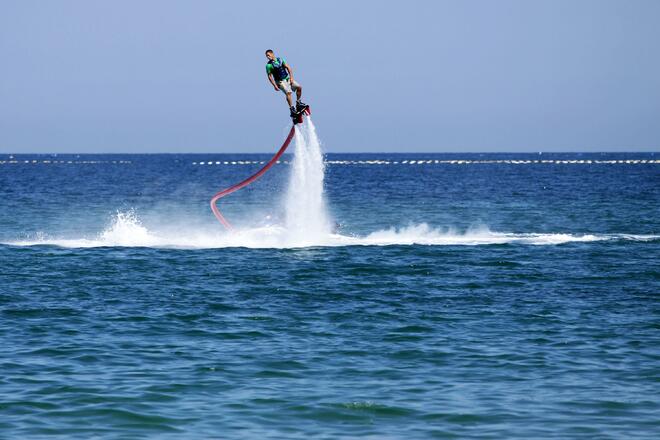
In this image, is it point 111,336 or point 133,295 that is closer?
point 111,336

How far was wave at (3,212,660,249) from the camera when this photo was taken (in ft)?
163

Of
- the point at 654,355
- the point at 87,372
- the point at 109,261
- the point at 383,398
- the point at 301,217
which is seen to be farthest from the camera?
the point at 301,217

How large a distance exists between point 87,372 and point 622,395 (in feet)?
36.0

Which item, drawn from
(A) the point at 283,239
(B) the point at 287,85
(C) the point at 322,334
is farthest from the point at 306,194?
(C) the point at 322,334

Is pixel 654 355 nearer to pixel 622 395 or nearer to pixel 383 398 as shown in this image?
pixel 622 395

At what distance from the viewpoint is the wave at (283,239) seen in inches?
1957

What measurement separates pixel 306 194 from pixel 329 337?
22.9 metres

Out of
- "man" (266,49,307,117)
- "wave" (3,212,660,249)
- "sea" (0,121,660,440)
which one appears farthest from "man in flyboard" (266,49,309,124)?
"wave" (3,212,660,249)

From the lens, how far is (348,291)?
33.9 meters

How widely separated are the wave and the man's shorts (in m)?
11.9

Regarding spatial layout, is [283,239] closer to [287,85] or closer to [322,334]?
[287,85]

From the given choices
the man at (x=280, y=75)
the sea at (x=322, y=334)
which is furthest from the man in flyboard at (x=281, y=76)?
the sea at (x=322, y=334)

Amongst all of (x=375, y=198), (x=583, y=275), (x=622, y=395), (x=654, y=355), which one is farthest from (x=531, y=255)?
(x=375, y=198)

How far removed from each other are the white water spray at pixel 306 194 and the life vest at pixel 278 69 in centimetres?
453
